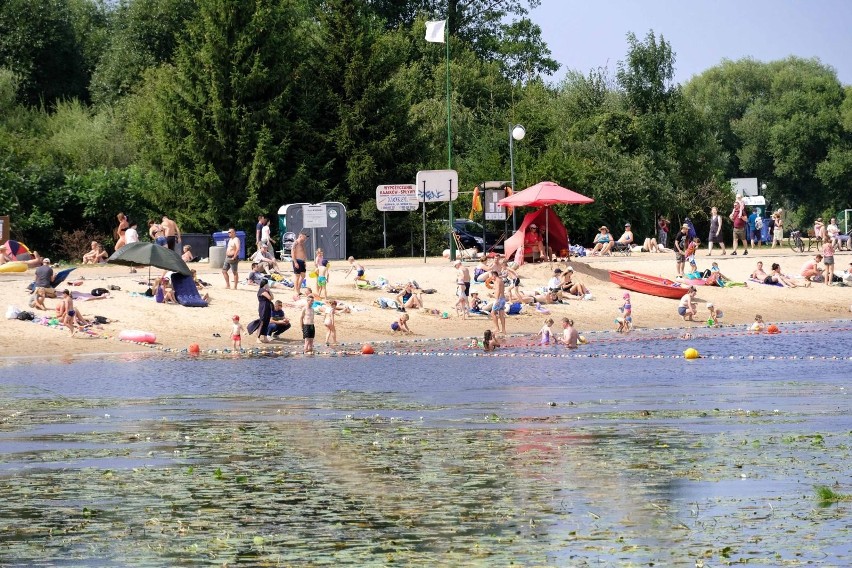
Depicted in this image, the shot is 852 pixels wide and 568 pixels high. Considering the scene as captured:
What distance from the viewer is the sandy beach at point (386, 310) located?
28781mm

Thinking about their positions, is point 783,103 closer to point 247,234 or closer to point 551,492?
point 247,234

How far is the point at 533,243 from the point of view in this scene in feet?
130

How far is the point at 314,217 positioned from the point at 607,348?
1460cm

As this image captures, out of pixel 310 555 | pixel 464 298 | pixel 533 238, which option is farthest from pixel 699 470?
pixel 533 238

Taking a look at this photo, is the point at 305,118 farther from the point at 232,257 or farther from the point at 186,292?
the point at 186,292

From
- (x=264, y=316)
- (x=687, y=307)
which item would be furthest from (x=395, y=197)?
(x=264, y=316)

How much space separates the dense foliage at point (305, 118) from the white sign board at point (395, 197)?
345 cm

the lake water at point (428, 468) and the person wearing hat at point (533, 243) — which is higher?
the person wearing hat at point (533, 243)

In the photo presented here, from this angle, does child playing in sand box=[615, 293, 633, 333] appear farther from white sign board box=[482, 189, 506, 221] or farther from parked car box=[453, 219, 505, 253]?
parked car box=[453, 219, 505, 253]

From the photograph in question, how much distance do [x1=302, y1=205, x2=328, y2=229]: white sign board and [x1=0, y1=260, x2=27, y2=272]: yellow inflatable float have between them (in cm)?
864

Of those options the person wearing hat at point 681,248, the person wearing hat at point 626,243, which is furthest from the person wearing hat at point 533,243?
the person wearing hat at point 626,243

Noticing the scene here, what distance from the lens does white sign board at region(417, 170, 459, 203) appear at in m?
39.8

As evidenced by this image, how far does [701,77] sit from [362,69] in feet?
193

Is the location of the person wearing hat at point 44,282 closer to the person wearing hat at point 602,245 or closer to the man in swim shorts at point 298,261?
the man in swim shorts at point 298,261
